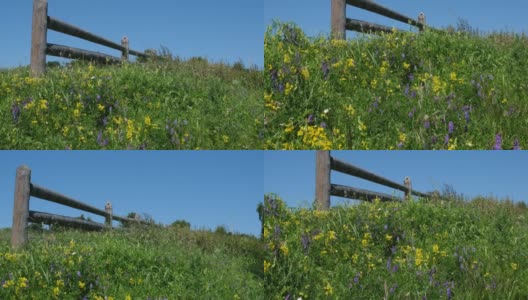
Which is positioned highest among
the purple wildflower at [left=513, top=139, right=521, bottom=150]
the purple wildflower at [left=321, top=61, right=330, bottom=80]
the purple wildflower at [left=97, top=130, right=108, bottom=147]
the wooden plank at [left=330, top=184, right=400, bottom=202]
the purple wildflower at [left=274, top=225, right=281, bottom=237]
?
the purple wildflower at [left=321, top=61, right=330, bottom=80]

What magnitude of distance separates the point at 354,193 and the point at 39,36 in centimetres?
502

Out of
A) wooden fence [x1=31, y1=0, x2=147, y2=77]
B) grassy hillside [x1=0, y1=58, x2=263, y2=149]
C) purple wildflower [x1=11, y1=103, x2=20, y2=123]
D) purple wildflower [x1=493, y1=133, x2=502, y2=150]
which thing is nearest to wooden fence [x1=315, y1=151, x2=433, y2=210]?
grassy hillside [x1=0, y1=58, x2=263, y2=149]

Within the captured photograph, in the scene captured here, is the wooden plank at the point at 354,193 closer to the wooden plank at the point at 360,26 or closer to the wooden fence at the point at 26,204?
the wooden plank at the point at 360,26

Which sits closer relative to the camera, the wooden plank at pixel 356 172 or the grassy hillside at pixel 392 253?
the grassy hillside at pixel 392 253

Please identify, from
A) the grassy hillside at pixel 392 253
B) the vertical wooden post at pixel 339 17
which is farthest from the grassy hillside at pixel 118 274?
the vertical wooden post at pixel 339 17

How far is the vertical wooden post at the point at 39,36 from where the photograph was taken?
8.30 m

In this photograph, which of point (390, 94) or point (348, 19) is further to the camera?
point (348, 19)

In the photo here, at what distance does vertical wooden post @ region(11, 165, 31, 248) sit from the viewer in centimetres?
759

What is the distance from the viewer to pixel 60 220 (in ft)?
28.2

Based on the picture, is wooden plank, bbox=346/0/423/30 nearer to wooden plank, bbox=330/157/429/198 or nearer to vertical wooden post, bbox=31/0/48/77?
wooden plank, bbox=330/157/429/198

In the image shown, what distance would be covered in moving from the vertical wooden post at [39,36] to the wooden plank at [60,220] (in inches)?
78.8

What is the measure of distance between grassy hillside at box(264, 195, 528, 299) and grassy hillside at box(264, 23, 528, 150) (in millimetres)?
1116

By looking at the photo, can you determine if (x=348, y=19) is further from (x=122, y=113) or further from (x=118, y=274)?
(x=118, y=274)

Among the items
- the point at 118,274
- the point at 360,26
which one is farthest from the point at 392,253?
the point at 360,26
